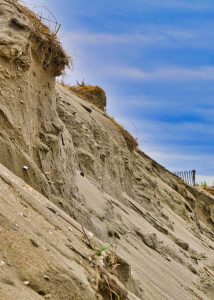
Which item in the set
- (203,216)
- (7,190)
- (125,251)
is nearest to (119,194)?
(125,251)

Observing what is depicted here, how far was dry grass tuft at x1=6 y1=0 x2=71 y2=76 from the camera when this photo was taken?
30.0 feet

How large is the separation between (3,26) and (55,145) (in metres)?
1.84

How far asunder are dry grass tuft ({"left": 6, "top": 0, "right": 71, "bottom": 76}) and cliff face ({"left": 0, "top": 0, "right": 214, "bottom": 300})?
2cm

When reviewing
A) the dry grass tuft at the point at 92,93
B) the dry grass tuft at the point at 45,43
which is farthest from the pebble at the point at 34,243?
the dry grass tuft at the point at 92,93

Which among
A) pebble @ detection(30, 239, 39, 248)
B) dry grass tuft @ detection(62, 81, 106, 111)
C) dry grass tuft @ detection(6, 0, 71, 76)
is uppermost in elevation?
dry grass tuft @ detection(62, 81, 106, 111)

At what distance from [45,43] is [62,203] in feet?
8.12

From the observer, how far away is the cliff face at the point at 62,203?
4.93 m

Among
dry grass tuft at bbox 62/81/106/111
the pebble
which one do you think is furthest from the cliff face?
dry grass tuft at bbox 62/81/106/111

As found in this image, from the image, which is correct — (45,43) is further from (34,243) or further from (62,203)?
(34,243)

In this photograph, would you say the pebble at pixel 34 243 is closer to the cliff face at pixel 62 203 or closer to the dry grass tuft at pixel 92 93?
the cliff face at pixel 62 203

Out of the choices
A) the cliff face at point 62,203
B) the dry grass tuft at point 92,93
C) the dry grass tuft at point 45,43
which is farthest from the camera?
the dry grass tuft at point 92,93

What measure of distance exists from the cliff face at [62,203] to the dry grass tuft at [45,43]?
2cm

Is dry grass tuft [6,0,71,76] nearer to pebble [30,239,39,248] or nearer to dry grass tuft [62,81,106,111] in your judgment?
pebble [30,239,39,248]

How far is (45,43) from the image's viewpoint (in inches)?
365
